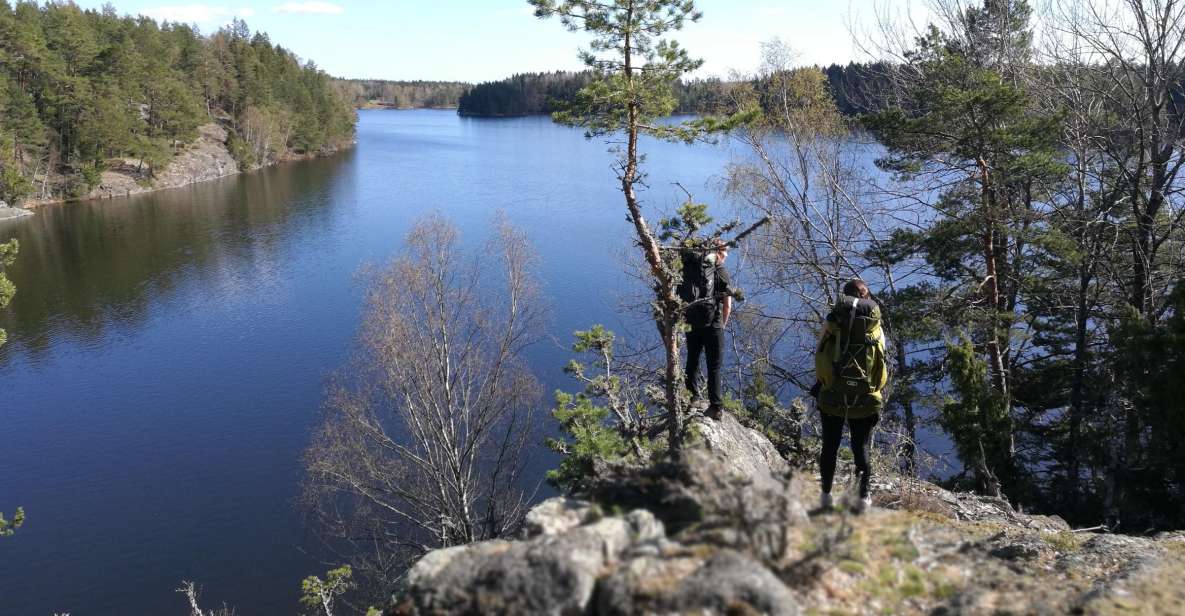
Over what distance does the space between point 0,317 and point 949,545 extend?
32.0 metres

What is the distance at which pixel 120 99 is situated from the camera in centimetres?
5103

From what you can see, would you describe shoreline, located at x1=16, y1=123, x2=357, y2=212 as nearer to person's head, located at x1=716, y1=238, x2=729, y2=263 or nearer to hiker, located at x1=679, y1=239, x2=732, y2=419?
hiker, located at x1=679, y1=239, x2=732, y2=419

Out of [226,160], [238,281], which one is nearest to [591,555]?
[238,281]

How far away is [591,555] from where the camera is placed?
3654 mm

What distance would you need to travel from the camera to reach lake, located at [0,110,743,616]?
15.6 metres

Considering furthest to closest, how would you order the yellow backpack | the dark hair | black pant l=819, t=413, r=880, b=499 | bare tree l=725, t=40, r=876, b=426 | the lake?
bare tree l=725, t=40, r=876, b=426 < the lake < black pant l=819, t=413, r=880, b=499 < the dark hair < the yellow backpack

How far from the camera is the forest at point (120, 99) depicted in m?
44.2

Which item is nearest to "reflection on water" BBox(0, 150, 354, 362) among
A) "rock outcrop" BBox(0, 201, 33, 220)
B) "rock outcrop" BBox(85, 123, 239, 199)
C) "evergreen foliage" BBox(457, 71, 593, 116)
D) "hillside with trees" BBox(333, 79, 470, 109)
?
"rock outcrop" BBox(0, 201, 33, 220)

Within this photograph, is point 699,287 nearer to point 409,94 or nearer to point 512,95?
point 512,95

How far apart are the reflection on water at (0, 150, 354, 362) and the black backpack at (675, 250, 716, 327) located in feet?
82.2

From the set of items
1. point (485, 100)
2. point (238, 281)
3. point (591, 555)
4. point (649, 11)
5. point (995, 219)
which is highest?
point (485, 100)

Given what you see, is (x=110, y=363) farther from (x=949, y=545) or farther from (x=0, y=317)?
(x=949, y=545)

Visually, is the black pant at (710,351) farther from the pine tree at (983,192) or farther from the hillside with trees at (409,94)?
the hillside with trees at (409,94)

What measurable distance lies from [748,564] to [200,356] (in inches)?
951
